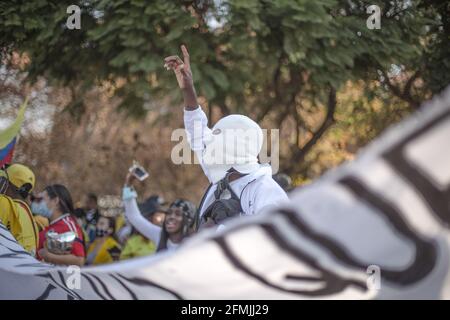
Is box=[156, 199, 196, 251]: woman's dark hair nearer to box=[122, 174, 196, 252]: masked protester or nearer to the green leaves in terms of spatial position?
box=[122, 174, 196, 252]: masked protester

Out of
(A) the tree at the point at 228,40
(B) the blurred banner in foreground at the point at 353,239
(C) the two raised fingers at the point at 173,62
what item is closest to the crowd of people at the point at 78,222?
(C) the two raised fingers at the point at 173,62

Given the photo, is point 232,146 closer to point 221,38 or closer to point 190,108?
point 190,108

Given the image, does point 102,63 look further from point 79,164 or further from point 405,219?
point 79,164

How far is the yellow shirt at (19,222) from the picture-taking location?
4.08 meters

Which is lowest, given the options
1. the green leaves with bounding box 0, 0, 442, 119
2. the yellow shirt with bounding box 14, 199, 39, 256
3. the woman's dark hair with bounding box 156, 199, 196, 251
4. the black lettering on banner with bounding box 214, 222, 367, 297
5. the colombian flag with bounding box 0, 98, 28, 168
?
the black lettering on banner with bounding box 214, 222, 367, 297

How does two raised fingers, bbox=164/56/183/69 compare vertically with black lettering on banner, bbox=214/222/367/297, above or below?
above

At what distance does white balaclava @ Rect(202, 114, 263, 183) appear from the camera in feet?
11.4

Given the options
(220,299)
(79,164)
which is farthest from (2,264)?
(79,164)

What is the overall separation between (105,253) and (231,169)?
3.70m

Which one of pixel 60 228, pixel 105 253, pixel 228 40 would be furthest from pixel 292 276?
pixel 228 40

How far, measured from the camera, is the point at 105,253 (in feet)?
22.8

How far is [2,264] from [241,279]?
4.98ft

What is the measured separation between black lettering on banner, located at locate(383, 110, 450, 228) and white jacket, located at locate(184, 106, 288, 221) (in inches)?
59.6

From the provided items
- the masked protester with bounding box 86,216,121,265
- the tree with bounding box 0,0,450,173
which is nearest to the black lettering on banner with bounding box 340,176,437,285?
the masked protester with bounding box 86,216,121,265
